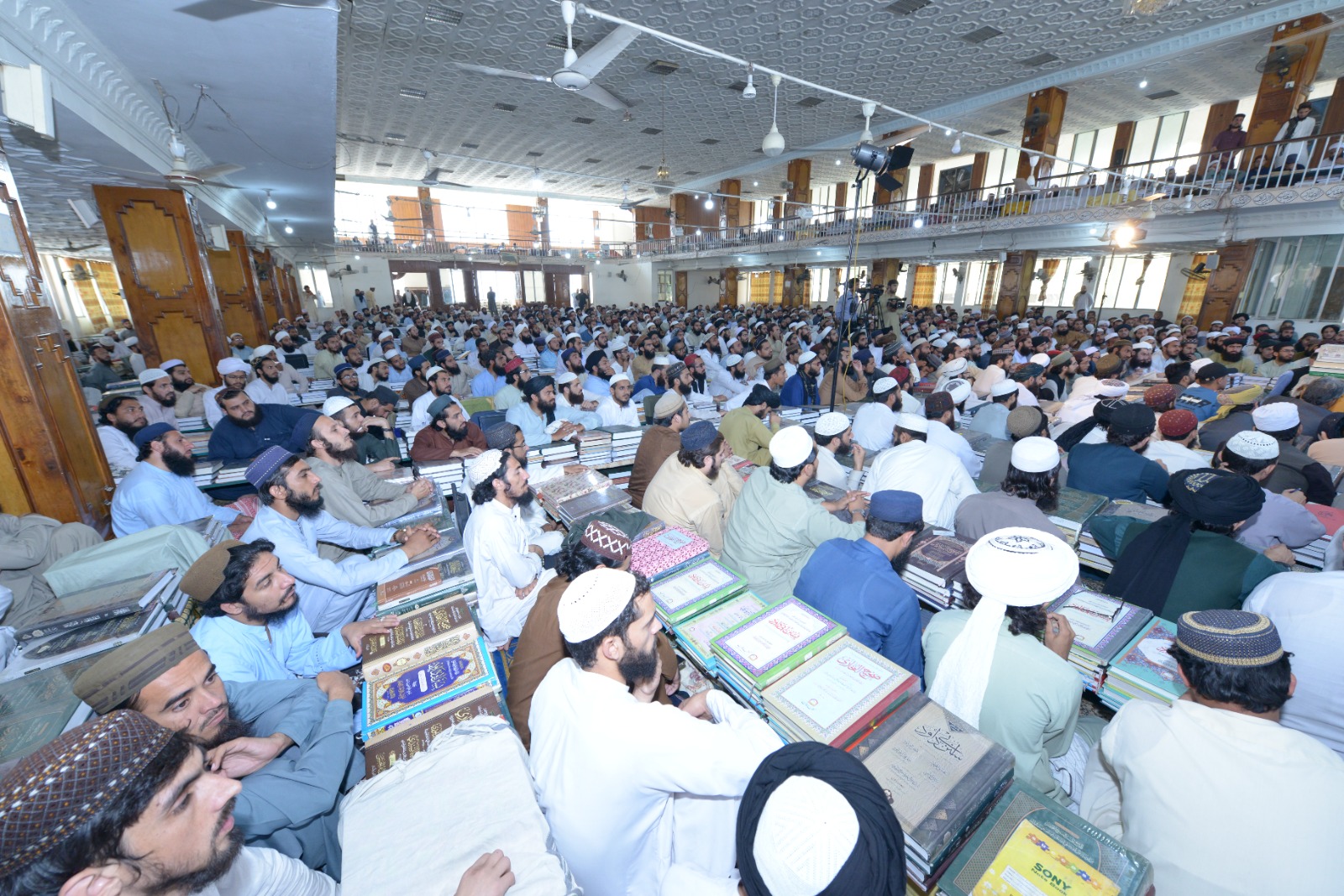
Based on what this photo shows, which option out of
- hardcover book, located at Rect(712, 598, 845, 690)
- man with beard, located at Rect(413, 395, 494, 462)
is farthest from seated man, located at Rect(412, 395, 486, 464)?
hardcover book, located at Rect(712, 598, 845, 690)

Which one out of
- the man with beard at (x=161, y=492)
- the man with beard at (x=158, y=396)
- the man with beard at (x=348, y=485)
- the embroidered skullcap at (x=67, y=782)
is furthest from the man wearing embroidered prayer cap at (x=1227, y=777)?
the man with beard at (x=158, y=396)

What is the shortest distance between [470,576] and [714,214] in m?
27.9

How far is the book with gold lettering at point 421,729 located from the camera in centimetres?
155

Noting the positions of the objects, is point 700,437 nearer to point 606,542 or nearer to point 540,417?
point 606,542

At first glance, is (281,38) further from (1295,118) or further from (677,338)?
(1295,118)

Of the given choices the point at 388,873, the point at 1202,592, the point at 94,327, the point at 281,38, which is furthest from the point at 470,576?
the point at 94,327

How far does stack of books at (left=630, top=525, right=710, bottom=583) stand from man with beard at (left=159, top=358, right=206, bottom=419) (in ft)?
22.0

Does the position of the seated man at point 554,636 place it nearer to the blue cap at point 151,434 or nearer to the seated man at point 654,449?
the seated man at point 654,449

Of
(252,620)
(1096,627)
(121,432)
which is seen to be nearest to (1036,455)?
(1096,627)

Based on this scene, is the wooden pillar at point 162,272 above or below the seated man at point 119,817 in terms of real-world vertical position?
above

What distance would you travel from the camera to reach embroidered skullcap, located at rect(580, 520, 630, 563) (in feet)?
7.02

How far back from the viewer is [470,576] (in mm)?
2627

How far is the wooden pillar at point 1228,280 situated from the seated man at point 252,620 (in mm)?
15729

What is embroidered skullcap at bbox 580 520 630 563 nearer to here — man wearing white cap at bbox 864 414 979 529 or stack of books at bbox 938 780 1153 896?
stack of books at bbox 938 780 1153 896
